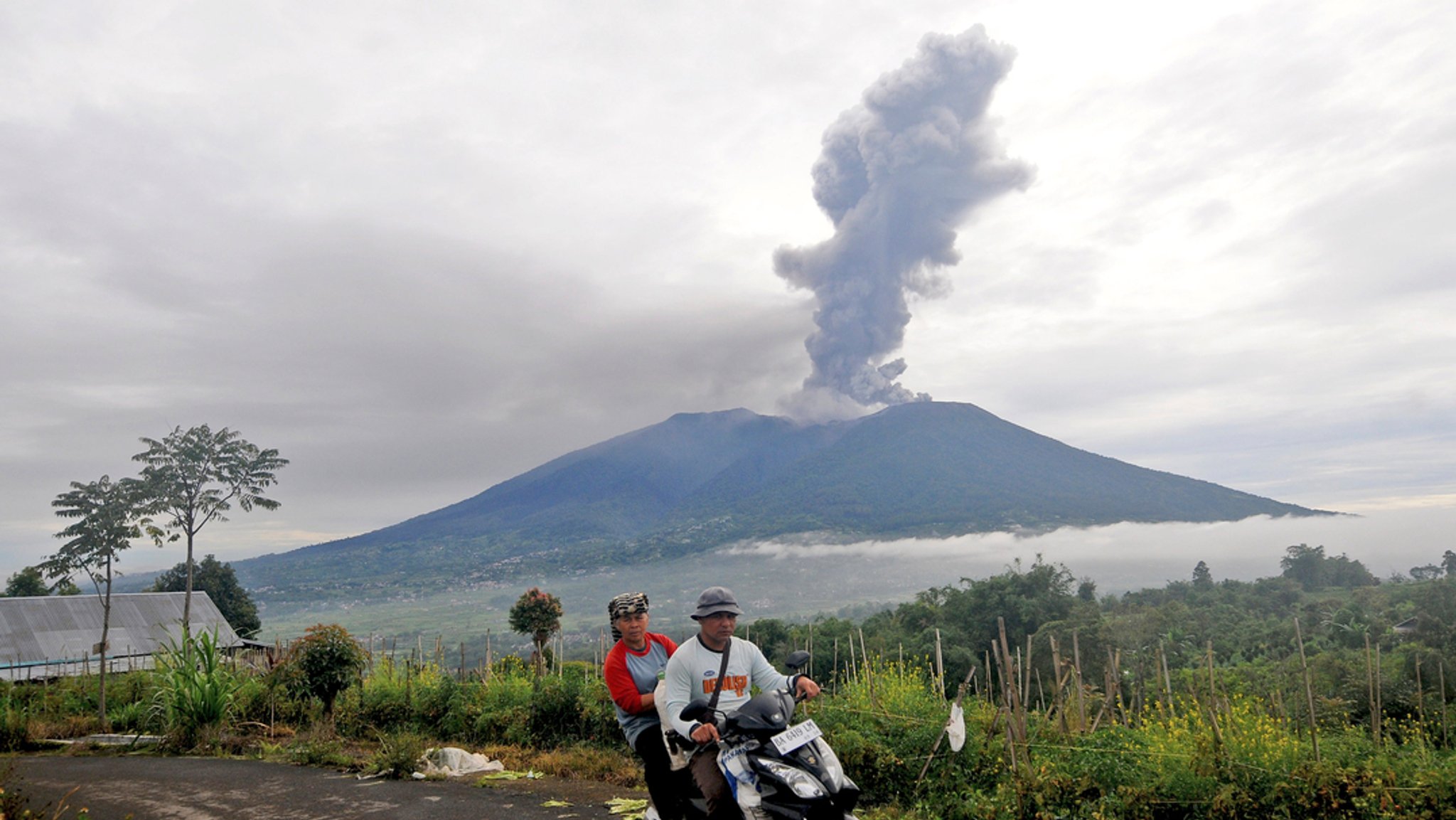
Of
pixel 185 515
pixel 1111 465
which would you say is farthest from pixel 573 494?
pixel 185 515

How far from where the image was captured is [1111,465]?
135 metres

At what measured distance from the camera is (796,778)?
3588 millimetres

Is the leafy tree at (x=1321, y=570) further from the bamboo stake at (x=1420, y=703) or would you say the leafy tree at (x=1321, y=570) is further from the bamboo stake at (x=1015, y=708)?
the bamboo stake at (x=1015, y=708)

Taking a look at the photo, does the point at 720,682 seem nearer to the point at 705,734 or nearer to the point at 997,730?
the point at 705,734

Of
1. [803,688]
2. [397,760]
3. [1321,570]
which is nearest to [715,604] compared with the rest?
[803,688]

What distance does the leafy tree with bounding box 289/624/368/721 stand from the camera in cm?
1027

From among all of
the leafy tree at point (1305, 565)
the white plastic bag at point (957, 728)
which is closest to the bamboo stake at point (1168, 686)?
the white plastic bag at point (957, 728)

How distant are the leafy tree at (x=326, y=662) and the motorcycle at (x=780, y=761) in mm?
8044

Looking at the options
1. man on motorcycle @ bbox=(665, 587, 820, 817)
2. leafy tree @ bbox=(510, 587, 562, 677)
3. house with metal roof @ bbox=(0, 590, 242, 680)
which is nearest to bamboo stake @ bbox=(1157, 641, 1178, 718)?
man on motorcycle @ bbox=(665, 587, 820, 817)

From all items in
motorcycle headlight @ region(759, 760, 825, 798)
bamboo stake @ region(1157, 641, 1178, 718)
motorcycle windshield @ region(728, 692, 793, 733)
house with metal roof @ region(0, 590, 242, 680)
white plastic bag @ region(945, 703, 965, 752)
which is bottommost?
house with metal roof @ region(0, 590, 242, 680)

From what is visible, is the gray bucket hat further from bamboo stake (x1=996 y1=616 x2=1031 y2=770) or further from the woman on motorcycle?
bamboo stake (x1=996 y1=616 x2=1031 y2=770)

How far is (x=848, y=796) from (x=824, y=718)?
3932 mm

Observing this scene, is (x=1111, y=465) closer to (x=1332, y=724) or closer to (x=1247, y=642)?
(x=1247, y=642)

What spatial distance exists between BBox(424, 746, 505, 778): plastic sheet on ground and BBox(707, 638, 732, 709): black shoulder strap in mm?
4626
